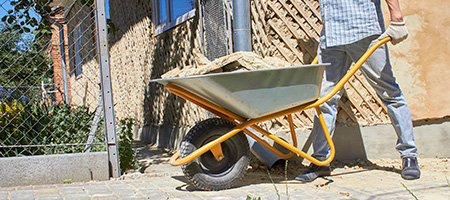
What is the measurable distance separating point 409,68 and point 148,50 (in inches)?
158

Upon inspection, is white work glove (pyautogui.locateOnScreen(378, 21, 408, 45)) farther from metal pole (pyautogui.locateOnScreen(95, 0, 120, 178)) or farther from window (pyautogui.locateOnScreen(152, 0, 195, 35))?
window (pyautogui.locateOnScreen(152, 0, 195, 35))

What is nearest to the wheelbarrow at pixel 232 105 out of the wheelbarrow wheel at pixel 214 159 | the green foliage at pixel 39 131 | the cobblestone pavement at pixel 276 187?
the wheelbarrow wheel at pixel 214 159

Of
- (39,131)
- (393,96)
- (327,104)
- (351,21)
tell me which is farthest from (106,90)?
(393,96)

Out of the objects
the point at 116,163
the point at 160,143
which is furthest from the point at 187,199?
the point at 160,143

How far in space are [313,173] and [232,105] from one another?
834mm

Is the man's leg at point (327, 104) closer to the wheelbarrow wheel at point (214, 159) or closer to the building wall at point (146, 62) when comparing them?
the wheelbarrow wheel at point (214, 159)

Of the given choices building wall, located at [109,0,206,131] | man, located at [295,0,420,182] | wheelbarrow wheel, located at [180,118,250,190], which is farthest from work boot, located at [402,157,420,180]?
building wall, located at [109,0,206,131]

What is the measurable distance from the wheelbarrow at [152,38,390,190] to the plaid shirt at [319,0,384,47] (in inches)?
9.1

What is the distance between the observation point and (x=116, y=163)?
3289 millimetres

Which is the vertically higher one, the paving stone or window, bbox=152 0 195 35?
window, bbox=152 0 195 35

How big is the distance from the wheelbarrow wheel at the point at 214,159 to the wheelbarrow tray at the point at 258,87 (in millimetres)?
175

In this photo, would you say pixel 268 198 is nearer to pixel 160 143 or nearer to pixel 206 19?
pixel 206 19

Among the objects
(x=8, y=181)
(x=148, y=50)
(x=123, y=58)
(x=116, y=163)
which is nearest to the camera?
(x=8, y=181)

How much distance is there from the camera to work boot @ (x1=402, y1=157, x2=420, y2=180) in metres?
2.84
